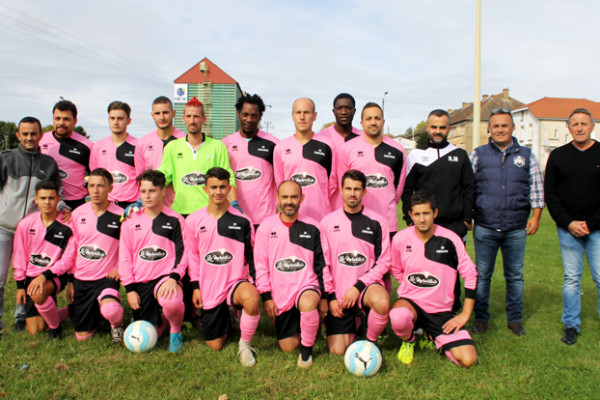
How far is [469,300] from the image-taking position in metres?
4.03

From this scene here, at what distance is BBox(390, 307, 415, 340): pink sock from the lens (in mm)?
3869

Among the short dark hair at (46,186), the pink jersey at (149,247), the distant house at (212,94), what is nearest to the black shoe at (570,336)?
the pink jersey at (149,247)

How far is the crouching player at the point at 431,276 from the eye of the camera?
13.1 ft

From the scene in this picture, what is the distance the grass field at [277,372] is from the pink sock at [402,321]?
297 millimetres

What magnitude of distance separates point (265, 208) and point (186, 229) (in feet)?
3.32

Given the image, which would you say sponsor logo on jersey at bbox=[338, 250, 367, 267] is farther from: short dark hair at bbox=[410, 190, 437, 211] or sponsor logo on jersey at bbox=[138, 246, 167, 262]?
sponsor logo on jersey at bbox=[138, 246, 167, 262]

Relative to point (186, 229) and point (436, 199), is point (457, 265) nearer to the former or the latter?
point (436, 199)

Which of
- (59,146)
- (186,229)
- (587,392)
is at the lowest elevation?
(587,392)

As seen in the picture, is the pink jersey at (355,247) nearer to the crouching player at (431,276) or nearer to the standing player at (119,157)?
the crouching player at (431,276)

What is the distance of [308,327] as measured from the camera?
3881mm

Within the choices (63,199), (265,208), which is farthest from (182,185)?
(63,199)

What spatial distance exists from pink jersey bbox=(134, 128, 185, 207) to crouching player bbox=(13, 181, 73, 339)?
991 millimetres

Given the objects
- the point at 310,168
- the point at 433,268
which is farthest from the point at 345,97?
the point at 433,268

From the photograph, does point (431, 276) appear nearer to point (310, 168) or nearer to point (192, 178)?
point (310, 168)
